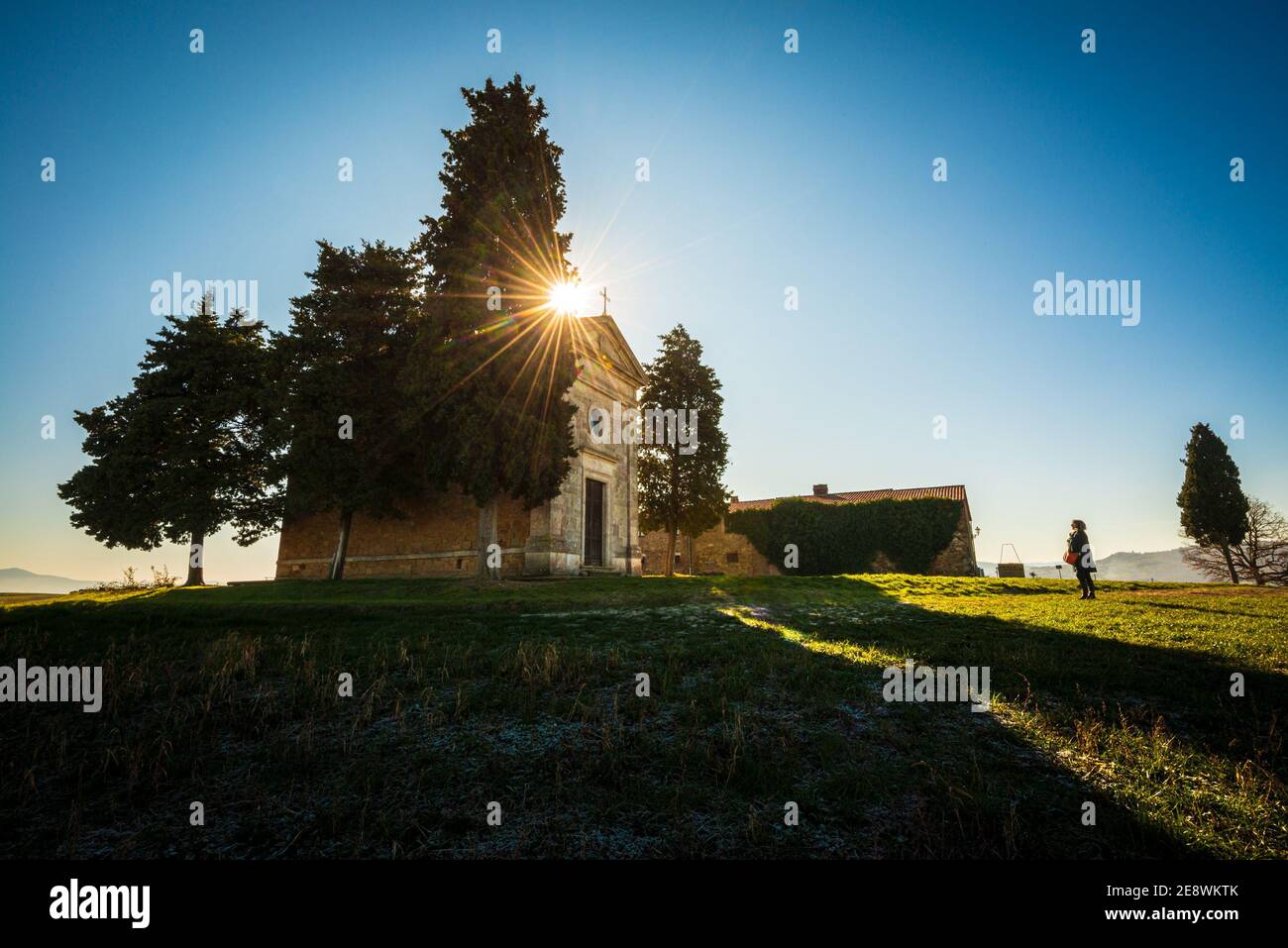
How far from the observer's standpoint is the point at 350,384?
725 inches

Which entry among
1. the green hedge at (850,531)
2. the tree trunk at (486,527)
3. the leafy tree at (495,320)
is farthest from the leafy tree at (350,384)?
the green hedge at (850,531)

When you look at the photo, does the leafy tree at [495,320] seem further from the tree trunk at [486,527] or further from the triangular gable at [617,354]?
the triangular gable at [617,354]

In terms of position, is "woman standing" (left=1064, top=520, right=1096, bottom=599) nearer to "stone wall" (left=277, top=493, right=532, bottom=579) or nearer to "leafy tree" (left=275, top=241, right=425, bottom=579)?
"stone wall" (left=277, top=493, right=532, bottom=579)

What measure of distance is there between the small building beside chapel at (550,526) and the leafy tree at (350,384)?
1.92 metres

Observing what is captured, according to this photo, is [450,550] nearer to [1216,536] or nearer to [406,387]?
[406,387]

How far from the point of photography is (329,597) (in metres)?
13.0

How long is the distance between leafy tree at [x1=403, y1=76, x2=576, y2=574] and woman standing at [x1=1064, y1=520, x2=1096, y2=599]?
42.7 ft

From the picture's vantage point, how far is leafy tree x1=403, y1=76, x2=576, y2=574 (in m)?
15.4

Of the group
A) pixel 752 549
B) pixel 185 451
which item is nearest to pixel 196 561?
pixel 185 451

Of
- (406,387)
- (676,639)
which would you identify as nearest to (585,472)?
(406,387)

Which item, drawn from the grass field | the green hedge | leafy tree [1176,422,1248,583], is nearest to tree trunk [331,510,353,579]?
the grass field

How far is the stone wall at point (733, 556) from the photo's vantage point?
3027cm

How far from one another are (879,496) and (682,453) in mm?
17485
